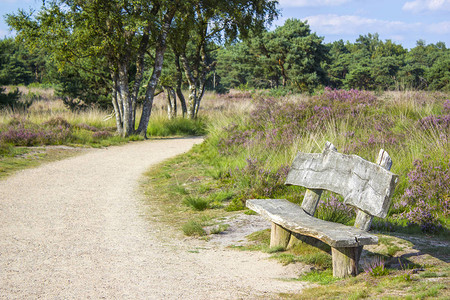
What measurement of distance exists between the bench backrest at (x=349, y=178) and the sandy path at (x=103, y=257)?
107 cm

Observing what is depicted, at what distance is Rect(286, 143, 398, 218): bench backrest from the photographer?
13.6 ft

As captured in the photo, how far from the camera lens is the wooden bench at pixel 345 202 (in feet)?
13.4

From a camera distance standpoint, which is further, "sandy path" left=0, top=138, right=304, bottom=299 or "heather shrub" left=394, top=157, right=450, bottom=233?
"heather shrub" left=394, top=157, right=450, bottom=233

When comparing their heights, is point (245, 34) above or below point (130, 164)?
above

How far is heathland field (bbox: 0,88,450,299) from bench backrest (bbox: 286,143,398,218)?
64cm

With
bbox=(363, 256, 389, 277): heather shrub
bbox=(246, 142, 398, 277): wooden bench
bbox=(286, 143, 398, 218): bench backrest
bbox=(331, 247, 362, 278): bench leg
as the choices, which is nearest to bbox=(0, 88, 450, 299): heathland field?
bbox=(363, 256, 389, 277): heather shrub

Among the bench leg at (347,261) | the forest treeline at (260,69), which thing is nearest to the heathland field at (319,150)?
the bench leg at (347,261)

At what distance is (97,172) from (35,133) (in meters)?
5.00

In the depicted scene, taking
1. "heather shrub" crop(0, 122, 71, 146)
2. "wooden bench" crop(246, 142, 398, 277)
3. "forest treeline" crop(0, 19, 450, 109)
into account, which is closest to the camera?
"wooden bench" crop(246, 142, 398, 277)

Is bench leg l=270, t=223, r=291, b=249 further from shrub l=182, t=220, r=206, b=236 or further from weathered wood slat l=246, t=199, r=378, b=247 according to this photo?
shrub l=182, t=220, r=206, b=236

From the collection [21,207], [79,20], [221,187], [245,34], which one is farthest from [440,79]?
[21,207]

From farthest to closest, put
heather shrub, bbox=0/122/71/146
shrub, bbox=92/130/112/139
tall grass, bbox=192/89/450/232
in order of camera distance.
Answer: shrub, bbox=92/130/112/139, heather shrub, bbox=0/122/71/146, tall grass, bbox=192/89/450/232

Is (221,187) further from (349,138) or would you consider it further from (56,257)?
(56,257)

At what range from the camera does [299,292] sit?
3893 millimetres
